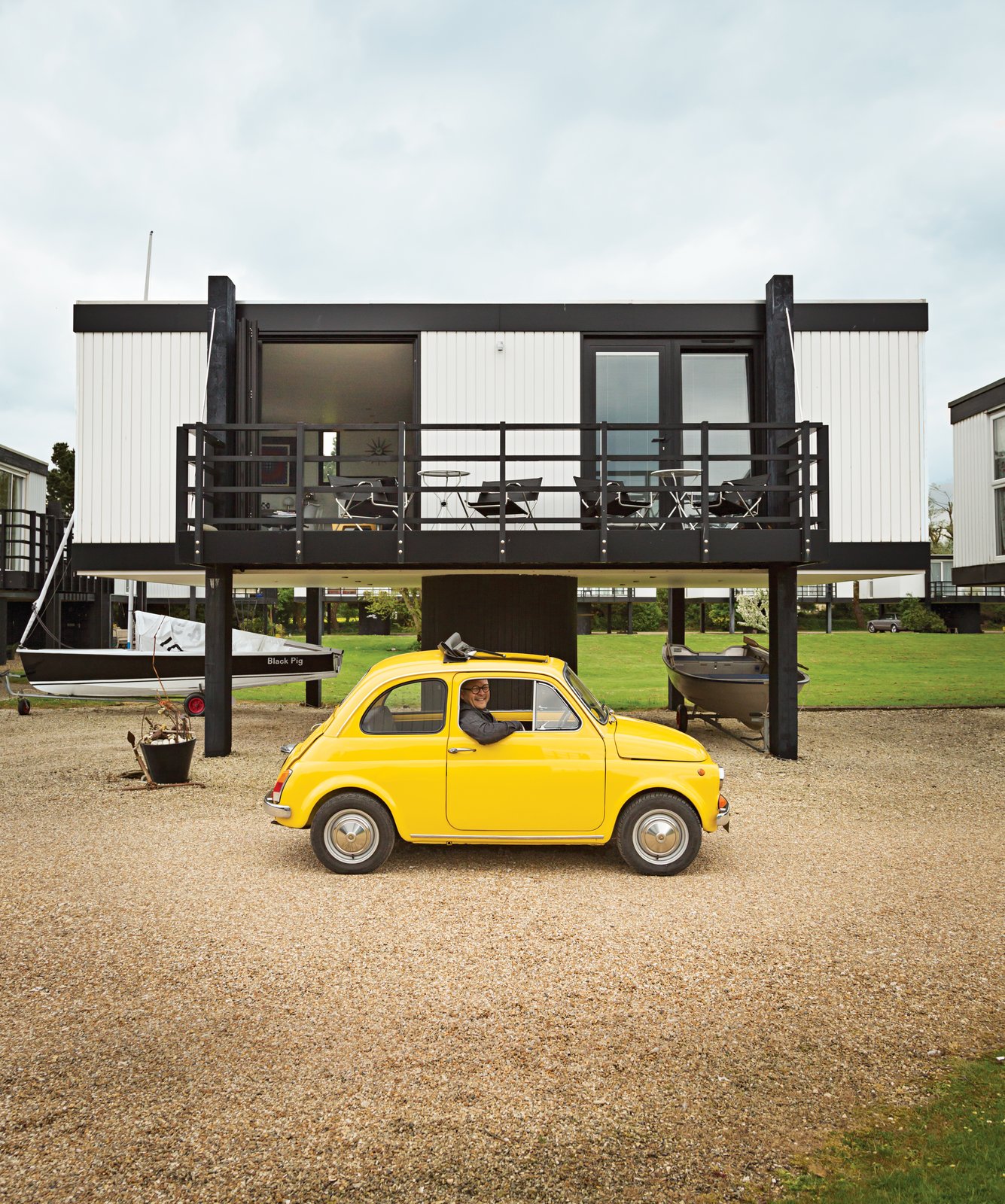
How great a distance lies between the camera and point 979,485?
2073 centimetres

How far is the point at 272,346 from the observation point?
44.9 feet

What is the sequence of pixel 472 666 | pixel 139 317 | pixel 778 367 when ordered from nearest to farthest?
pixel 472 666 < pixel 778 367 < pixel 139 317

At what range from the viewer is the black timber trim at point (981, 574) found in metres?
20.1

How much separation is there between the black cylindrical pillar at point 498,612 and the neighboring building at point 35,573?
12.6 m

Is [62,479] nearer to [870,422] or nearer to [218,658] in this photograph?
[218,658]

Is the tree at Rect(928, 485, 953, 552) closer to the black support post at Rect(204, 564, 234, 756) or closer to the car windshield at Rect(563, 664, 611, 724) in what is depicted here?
the black support post at Rect(204, 564, 234, 756)

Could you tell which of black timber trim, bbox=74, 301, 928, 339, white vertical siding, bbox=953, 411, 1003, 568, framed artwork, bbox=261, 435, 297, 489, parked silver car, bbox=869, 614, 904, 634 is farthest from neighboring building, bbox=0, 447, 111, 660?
parked silver car, bbox=869, 614, 904, 634

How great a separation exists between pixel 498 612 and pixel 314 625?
7493 mm

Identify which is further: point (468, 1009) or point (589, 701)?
point (589, 701)

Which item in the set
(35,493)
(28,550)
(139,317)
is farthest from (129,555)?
(35,493)

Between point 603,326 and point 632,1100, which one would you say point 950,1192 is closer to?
point 632,1100

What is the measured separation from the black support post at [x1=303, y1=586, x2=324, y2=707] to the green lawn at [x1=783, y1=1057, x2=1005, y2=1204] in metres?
16.6

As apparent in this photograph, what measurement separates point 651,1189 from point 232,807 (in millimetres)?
6992

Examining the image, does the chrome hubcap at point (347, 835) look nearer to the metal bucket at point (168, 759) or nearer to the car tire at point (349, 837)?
the car tire at point (349, 837)
